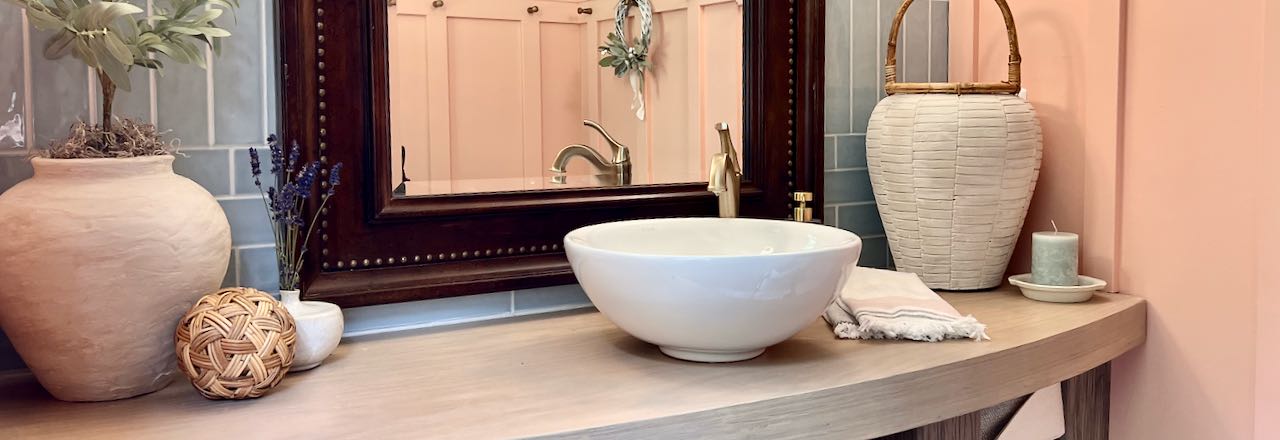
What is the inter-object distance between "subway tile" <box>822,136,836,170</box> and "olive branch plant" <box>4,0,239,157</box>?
958 mm

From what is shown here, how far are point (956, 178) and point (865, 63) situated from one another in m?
0.30

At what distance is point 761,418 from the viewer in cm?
98

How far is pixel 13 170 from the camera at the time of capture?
1054 mm

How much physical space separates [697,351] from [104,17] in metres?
0.69

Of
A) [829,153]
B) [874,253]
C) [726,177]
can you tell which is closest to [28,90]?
[726,177]

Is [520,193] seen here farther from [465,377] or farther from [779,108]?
[779,108]

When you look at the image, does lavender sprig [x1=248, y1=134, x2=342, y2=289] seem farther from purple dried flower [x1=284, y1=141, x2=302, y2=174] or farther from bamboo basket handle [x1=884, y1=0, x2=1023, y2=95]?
bamboo basket handle [x1=884, y1=0, x2=1023, y2=95]

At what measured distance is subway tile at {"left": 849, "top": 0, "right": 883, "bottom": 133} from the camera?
1.66 meters

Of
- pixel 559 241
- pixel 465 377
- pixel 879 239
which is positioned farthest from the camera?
pixel 879 239

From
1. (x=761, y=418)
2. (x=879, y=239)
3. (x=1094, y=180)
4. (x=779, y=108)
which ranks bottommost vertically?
(x=761, y=418)

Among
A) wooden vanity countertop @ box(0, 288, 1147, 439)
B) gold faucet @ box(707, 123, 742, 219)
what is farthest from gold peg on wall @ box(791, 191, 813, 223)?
wooden vanity countertop @ box(0, 288, 1147, 439)

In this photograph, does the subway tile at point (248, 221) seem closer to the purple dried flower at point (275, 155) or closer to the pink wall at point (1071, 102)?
the purple dried flower at point (275, 155)

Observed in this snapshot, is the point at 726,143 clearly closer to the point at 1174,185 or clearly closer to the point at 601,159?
the point at 601,159

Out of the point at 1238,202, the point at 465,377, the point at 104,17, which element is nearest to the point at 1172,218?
the point at 1238,202
